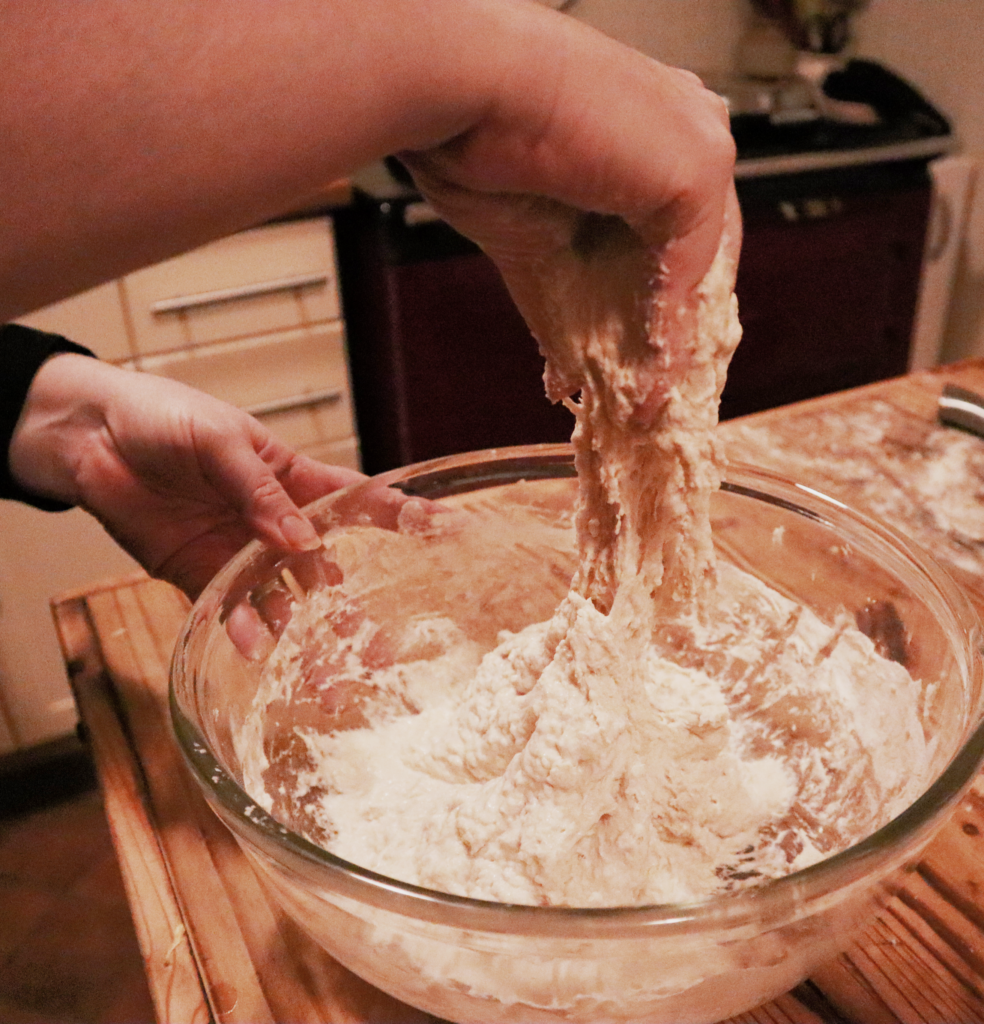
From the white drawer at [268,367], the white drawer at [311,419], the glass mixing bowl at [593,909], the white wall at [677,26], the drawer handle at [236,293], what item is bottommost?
the white drawer at [311,419]

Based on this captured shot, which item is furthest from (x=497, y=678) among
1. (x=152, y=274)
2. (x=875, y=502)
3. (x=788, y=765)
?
(x=152, y=274)

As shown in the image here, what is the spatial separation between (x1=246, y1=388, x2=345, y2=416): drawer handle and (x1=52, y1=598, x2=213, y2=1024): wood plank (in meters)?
0.90

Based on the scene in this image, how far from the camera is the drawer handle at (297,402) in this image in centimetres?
163

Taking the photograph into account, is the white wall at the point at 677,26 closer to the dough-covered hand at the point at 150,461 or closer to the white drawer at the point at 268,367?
the white drawer at the point at 268,367

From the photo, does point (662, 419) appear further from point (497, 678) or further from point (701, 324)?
point (497, 678)

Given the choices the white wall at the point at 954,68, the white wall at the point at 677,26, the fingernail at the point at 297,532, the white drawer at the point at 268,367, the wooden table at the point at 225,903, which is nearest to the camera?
Result: the wooden table at the point at 225,903

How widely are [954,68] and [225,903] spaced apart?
2330mm

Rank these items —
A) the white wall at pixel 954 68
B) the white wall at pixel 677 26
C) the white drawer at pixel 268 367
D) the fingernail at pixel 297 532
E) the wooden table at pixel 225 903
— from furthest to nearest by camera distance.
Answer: the white wall at pixel 677 26
the white wall at pixel 954 68
the white drawer at pixel 268 367
the fingernail at pixel 297 532
the wooden table at pixel 225 903

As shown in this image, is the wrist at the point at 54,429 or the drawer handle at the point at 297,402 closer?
the wrist at the point at 54,429

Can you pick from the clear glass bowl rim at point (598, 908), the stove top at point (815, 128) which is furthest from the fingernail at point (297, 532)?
the stove top at point (815, 128)

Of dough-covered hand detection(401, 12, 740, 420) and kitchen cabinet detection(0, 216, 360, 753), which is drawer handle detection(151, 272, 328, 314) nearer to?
kitchen cabinet detection(0, 216, 360, 753)

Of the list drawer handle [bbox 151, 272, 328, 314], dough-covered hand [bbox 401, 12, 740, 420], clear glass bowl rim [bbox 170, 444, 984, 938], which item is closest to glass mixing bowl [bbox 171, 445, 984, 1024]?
clear glass bowl rim [bbox 170, 444, 984, 938]

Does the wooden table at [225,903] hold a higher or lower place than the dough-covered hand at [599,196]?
lower

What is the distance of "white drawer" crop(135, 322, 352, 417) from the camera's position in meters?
1.57
